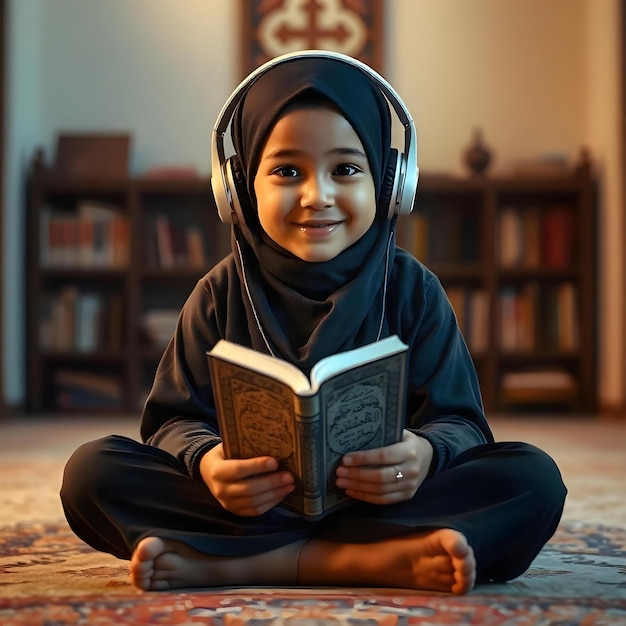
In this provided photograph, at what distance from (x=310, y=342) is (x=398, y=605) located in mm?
303

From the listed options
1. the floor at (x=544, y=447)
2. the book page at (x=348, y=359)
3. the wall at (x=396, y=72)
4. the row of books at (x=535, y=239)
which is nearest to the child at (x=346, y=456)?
the book page at (x=348, y=359)

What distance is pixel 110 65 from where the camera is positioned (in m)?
4.13

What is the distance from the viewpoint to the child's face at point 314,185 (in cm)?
105

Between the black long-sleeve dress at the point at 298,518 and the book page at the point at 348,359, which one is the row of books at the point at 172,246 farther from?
the book page at the point at 348,359

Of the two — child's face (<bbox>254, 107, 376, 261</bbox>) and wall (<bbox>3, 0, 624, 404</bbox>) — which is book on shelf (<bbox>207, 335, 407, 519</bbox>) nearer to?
child's face (<bbox>254, 107, 376, 261</bbox>)

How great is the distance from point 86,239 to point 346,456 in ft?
10.6

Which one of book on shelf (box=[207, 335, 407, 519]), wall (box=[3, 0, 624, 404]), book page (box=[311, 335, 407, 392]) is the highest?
wall (box=[3, 0, 624, 404])

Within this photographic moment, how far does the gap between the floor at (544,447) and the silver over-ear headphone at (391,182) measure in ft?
2.35

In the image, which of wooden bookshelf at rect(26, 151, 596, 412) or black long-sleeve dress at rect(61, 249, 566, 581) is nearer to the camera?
black long-sleeve dress at rect(61, 249, 566, 581)

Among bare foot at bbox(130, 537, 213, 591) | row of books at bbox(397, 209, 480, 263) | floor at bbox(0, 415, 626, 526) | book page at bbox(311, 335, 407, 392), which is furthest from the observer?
row of books at bbox(397, 209, 480, 263)

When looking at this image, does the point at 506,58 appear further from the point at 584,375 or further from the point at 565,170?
the point at 584,375

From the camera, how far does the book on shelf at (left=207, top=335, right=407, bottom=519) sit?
85cm

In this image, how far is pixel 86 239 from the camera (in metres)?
3.97

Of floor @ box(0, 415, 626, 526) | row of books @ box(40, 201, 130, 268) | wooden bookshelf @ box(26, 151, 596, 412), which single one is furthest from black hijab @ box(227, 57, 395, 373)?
row of books @ box(40, 201, 130, 268)
